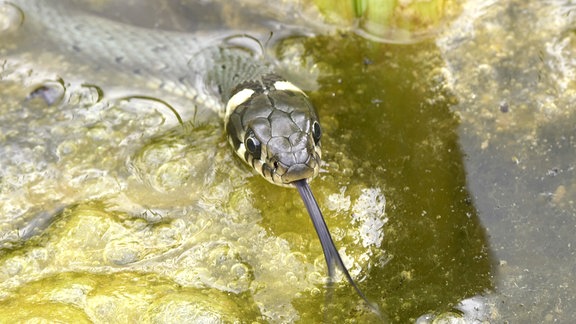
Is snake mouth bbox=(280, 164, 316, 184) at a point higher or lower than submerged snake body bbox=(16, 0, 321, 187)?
lower

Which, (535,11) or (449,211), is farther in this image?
(535,11)

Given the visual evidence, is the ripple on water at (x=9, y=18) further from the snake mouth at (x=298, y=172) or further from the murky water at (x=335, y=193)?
the snake mouth at (x=298, y=172)

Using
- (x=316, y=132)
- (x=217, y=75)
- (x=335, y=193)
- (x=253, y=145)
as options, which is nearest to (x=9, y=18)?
(x=217, y=75)

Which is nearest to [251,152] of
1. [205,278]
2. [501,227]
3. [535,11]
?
[205,278]

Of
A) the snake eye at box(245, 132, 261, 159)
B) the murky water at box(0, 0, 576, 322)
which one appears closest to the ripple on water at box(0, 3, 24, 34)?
the murky water at box(0, 0, 576, 322)

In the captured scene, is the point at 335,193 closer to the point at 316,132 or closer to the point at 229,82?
the point at 316,132

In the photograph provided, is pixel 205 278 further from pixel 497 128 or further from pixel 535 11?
pixel 535 11

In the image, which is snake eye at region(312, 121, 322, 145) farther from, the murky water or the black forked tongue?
the black forked tongue
